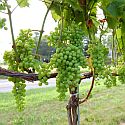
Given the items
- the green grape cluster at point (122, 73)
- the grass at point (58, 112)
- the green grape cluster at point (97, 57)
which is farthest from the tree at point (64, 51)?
the grass at point (58, 112)

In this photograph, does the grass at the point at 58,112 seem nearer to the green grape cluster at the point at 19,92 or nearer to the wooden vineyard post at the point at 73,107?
the wooden vineyard post at the point at 73,107

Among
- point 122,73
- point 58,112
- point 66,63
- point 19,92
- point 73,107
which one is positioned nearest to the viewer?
point 66,63

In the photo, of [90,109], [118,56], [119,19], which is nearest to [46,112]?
[90,109]

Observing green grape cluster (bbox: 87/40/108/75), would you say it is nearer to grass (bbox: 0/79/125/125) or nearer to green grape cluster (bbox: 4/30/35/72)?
green grape cluster (bbox: 4/30/35/72)

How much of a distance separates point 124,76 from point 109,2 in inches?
15.5

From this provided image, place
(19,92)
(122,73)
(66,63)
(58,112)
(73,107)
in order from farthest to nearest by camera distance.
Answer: (58,112) → (122,73) → (73,107) → (19,92) → (66,63)

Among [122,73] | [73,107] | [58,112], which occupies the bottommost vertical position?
[58,112]

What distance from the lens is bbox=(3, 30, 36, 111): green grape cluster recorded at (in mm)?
921

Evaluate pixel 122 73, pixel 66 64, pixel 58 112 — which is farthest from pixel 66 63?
pixel 58 112

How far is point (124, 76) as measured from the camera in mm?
1406

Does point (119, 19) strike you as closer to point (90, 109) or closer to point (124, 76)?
point (124, 76)

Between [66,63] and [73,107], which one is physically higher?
[66,63]

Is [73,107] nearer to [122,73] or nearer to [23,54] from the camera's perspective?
[122,73]

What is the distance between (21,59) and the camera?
0.93 meters
